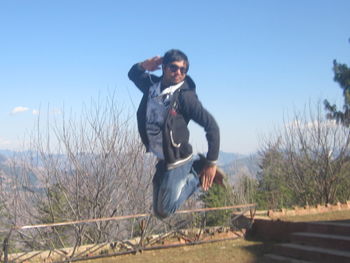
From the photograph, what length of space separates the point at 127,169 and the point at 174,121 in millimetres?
6838

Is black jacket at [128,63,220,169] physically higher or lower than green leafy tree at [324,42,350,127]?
lower

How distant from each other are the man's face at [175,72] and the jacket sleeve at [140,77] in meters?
0.33

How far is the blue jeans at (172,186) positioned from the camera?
581 cm

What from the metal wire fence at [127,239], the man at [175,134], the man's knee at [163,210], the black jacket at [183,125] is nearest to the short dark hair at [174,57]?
the man at [175,134]

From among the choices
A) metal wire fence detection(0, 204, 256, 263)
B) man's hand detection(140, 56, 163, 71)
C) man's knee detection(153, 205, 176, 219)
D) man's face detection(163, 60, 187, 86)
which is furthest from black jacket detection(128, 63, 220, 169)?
metal wire fence detection(0, 204, 256, 263)

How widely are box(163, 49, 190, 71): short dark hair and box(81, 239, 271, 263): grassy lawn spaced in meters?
3.55

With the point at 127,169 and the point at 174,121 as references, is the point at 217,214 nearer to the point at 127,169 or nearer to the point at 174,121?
the point at 127,169

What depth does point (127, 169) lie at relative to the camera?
12.4 metres

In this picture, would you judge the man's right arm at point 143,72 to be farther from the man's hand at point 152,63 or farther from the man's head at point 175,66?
the man's head at point 175,66

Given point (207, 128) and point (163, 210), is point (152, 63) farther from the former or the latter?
point (163, 210)

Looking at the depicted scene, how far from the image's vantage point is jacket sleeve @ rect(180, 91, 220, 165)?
5867mm

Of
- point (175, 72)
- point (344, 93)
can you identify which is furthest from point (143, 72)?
point (344, 93)

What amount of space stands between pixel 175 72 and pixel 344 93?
1282 centimetres

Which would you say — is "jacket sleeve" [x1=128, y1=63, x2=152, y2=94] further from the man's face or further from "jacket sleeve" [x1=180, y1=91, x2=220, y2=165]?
"jacket sleeve" [x1=180, y1=91, x2=220, y2=165]
